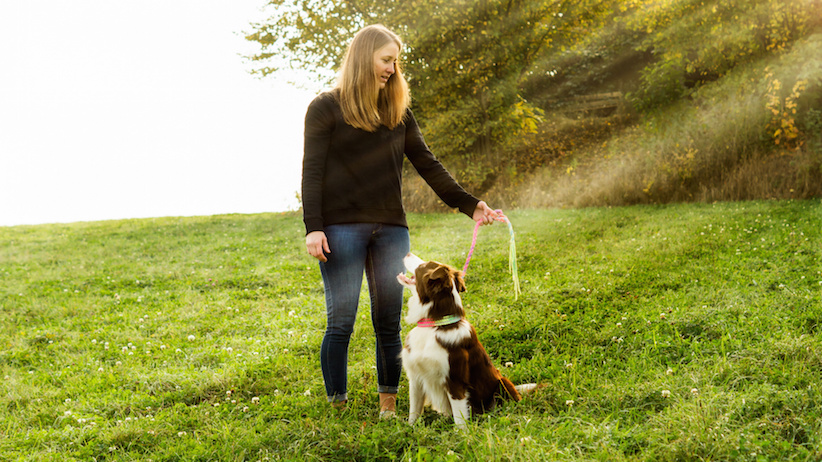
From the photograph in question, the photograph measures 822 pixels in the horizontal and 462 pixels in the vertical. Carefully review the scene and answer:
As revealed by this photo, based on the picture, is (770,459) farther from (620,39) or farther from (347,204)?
(620,39)

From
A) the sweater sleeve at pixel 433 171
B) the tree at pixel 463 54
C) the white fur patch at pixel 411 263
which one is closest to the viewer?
the white fur patch at pixel 411 263

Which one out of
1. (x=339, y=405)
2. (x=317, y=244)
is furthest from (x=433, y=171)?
(x=339, y=405)

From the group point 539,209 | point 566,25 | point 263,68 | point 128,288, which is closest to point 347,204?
point 128,288

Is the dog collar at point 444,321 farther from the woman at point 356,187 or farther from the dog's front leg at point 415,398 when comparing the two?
the dog's front leg at point 415,398

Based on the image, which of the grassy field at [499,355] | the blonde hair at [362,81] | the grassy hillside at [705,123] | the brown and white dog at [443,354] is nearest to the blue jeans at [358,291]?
the brown and white dog at [443,354]

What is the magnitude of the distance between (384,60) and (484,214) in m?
1.14

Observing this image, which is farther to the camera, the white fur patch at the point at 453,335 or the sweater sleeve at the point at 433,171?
the sweater sleeve at the point at 433,171

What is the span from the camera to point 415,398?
3258mm

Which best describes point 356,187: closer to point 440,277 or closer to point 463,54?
point 440,277

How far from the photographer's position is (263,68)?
693 inches

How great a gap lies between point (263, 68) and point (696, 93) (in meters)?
12.9

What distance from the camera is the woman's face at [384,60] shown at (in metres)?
3.07

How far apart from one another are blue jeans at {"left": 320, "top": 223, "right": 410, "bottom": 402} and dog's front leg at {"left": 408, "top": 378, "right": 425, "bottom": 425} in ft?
0.80

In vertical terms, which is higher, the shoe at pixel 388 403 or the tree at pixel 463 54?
the tree at pixel 463 54
